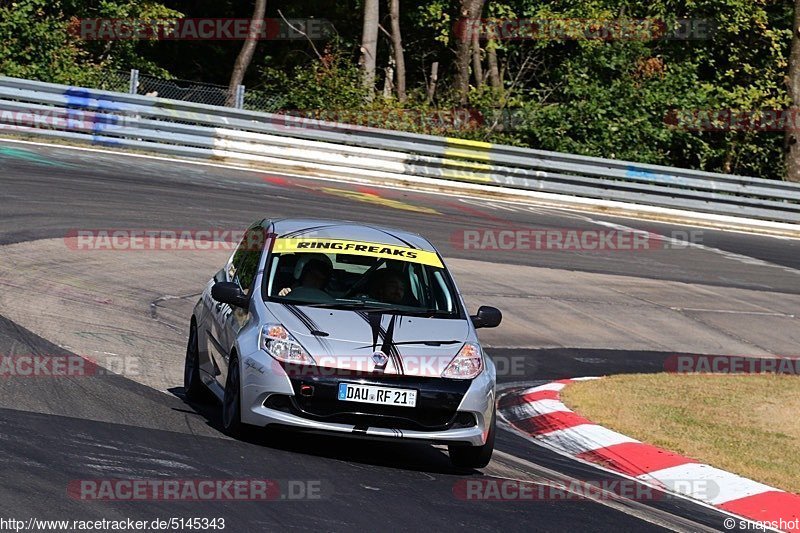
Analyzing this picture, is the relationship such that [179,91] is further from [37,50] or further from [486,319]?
[486,319]

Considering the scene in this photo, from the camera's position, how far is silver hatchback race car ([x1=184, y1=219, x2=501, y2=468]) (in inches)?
302

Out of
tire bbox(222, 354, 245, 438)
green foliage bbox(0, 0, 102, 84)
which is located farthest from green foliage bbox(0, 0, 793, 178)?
tire bbox(222, 354, 245, 438)

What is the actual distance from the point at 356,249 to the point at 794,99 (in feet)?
83.1

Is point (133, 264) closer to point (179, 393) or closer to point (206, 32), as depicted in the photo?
point (179, 393)

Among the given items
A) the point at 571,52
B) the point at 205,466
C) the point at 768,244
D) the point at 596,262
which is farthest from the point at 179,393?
the point at 571,52

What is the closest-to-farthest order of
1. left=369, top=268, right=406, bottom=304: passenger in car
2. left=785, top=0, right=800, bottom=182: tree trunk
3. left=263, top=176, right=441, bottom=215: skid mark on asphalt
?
left=369, top=268, right=406, bottom=304: passenger in car, left=263, top=176, right=441, bottom=215: skid mark on asphalt, left=785, top=0, right=800, bottom=182: tree trunk

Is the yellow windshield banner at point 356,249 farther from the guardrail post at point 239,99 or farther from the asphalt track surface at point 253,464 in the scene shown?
the guardrail post at point 239,99

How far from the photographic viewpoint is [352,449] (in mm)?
8336

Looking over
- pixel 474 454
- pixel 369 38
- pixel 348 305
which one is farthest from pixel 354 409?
pixel 369 38

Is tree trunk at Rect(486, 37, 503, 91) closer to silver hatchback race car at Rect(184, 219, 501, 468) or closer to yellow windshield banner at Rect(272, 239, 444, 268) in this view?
yellow windshield banner at Rect(272, 239, 444, 268)

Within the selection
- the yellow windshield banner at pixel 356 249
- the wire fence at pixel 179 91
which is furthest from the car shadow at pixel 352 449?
the wire fence at pixel 179 91

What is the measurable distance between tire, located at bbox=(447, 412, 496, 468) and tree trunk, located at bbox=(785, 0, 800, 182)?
82.0ft

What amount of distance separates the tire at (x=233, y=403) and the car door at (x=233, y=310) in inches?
6.4

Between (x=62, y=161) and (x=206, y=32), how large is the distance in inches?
678
